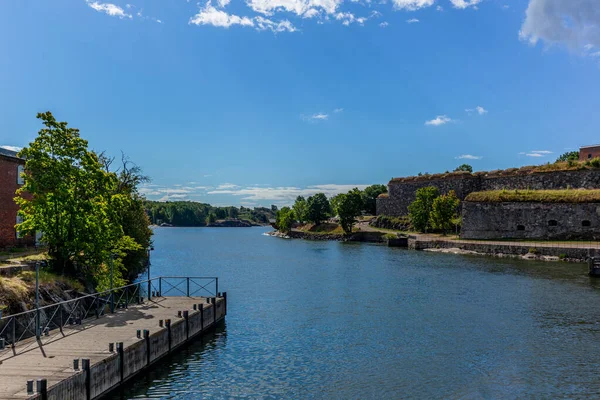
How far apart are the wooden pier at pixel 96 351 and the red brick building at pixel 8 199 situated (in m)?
14.9

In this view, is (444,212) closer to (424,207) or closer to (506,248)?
(424,207)

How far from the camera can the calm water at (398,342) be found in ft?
60.2

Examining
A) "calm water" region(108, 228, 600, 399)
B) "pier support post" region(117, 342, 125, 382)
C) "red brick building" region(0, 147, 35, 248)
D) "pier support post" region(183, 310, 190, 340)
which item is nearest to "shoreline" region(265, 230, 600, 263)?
"calm water" region(108, 228, 600, 399)

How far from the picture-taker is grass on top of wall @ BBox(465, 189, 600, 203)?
69.6 m

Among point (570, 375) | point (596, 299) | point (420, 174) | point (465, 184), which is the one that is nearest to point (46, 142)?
point (570, 375)

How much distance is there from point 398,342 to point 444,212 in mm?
67731

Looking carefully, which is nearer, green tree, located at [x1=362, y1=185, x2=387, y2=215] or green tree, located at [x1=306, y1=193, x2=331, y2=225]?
green tree, located at [x1=306, y1=193, x2=331, y2=225]

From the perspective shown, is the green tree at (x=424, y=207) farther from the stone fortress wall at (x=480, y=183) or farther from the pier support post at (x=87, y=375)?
the pier support post at (x=87, y=375)

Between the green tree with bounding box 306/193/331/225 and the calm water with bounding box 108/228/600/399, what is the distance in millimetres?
88071

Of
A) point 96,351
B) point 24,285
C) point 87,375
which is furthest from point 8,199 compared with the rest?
point 87,375

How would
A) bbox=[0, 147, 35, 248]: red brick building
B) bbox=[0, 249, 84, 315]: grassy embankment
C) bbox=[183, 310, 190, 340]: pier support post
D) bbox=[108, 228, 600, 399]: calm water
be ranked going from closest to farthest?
bbox=[108, 228, 600, 399]: calm water → bbox=[0, 249, 84, 315]: grassy embankment → bbox=[183, 310, 190, 340]: pier support post → bbox=[0, 147, 35, 248]: red brick building

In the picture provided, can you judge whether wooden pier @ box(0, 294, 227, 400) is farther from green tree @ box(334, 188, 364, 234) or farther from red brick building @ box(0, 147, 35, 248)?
green tree @ box(334, 188, 364, 234)

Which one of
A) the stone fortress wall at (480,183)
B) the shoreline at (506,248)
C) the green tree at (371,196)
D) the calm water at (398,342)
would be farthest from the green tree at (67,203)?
the green tree at (371,196)

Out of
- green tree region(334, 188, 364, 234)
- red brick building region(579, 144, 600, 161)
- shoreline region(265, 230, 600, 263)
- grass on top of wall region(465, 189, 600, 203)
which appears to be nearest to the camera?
shoreline region(265, 230, 600, 263)
